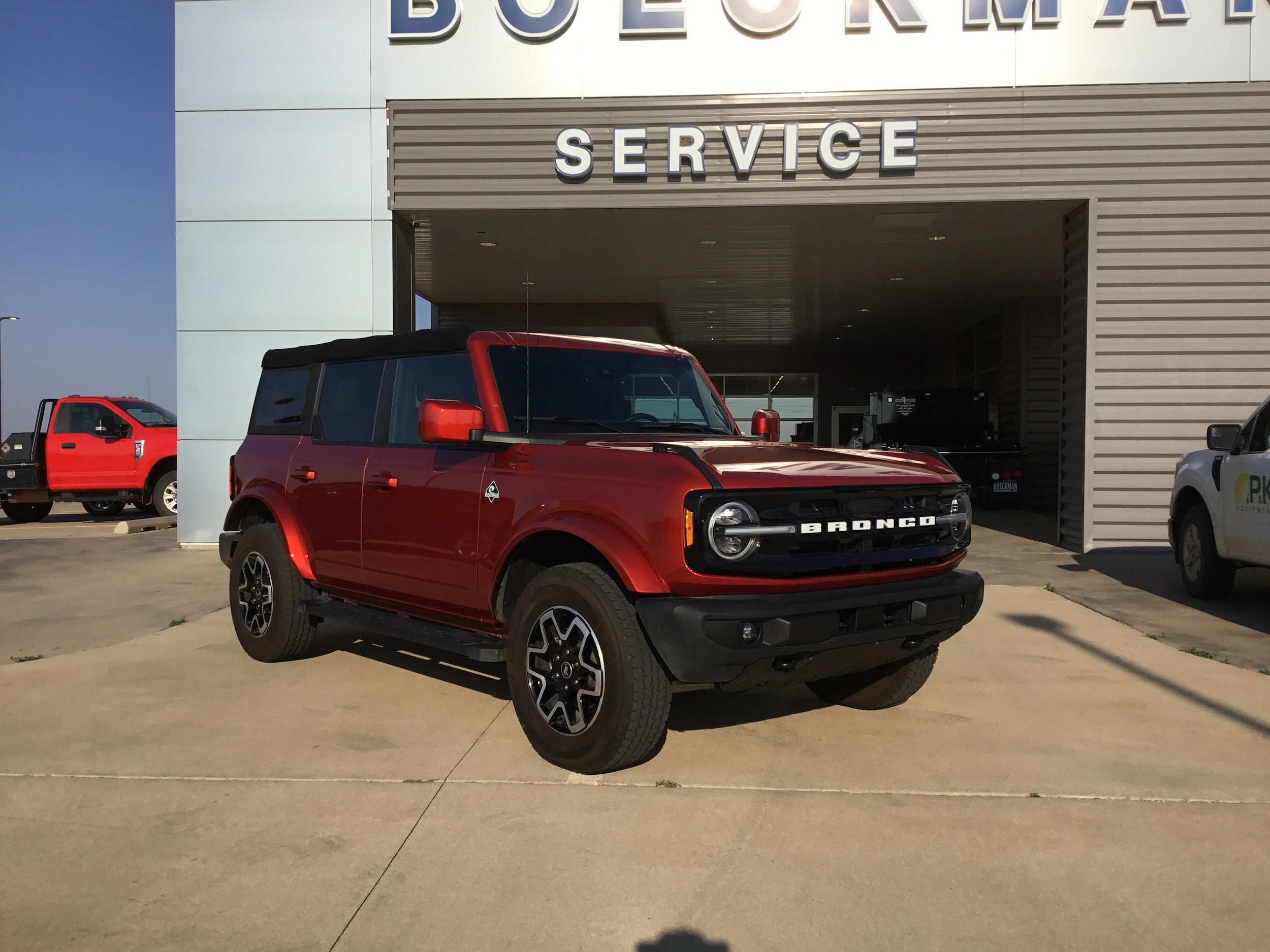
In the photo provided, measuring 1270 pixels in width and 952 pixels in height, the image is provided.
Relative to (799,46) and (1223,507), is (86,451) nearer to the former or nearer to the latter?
(799,46)

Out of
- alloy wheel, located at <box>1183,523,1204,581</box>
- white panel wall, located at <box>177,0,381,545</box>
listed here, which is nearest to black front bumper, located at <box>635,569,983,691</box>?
alloy wheel, located at <box>1183,523,1204,581</box>

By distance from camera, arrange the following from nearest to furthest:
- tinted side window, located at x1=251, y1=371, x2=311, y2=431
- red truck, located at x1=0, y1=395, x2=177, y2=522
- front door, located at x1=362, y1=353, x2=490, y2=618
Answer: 1. front door, located at x1=362, y1=353, x2=490, y2=618
2. tinted side window, located at x1=251, y1=371, x2=311, y2=431
3. red truck, located at x1=0, y1=395, x2=177, y2=522

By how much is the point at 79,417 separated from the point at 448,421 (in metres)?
14.6

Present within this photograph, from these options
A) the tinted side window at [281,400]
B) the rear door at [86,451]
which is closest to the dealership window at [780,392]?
the rear door at [86,451]

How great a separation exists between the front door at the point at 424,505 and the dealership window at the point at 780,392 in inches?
1022

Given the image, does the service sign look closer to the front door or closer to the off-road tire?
the front door

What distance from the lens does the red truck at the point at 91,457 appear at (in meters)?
15.7

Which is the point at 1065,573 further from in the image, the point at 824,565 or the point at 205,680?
the point at 205,680

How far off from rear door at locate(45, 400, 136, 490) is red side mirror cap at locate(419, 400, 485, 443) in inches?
549

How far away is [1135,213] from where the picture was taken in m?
11.2

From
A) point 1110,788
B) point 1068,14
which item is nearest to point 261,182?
point 1068,14

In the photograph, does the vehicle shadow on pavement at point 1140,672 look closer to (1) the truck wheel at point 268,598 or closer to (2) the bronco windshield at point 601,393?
(2) the bronco windshield at point 601,393

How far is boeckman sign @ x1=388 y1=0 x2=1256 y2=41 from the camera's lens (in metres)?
11.0

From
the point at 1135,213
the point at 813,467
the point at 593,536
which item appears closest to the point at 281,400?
the point at 593,536
